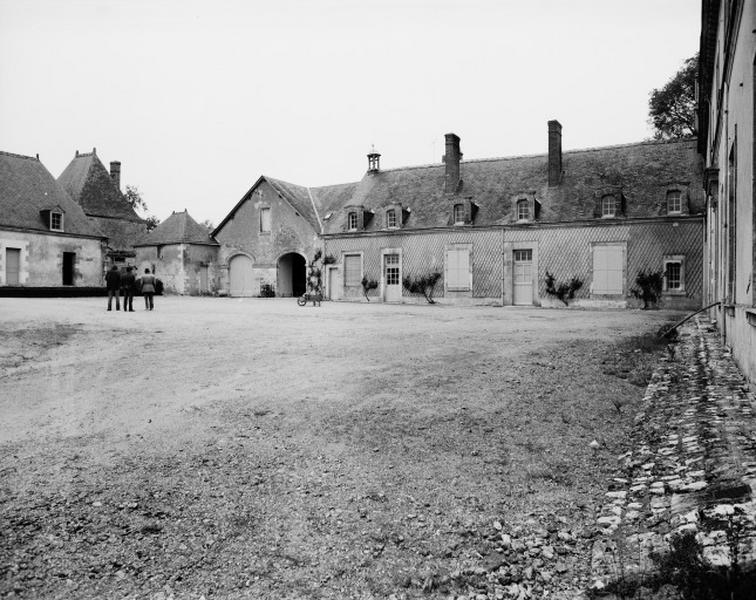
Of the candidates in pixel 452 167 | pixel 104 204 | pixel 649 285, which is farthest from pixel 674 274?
pixel 104 204

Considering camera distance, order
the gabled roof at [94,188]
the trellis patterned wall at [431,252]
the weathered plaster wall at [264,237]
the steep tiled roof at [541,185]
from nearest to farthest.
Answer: the steep tiled roof at [541,185] → the trellis patterned wall at [431,252] → the weathered plaster wall at [264,237] → the gabled roof at [94,188]

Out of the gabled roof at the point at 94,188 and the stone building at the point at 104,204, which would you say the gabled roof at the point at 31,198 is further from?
the gabled roof at the point at 94,188

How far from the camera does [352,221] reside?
30625 mm

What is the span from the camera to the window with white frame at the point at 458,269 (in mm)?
27391

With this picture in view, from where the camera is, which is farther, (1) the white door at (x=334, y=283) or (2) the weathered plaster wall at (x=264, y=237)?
(2) the weathered plaster wall at (x=264, y=237)

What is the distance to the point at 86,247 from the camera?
31.3 metres

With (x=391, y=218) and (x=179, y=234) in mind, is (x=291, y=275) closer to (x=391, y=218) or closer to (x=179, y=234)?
(x=179, y=234)

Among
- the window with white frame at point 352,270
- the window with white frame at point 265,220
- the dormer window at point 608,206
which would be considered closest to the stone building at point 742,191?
the dormer window at point 608,206

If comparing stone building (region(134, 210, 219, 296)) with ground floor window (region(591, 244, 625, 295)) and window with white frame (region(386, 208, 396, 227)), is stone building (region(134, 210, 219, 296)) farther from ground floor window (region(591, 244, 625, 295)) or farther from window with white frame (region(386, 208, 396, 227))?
ground floor window (region(591, 244, 625, 295))

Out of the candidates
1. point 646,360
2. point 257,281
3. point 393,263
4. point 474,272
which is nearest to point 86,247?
point 257,281

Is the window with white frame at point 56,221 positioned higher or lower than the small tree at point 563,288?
higher

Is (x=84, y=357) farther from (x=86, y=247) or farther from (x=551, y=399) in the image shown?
(x=86, y=247)

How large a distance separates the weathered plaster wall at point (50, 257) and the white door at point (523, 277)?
22.3 m

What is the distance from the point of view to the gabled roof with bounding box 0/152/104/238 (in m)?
28.4
